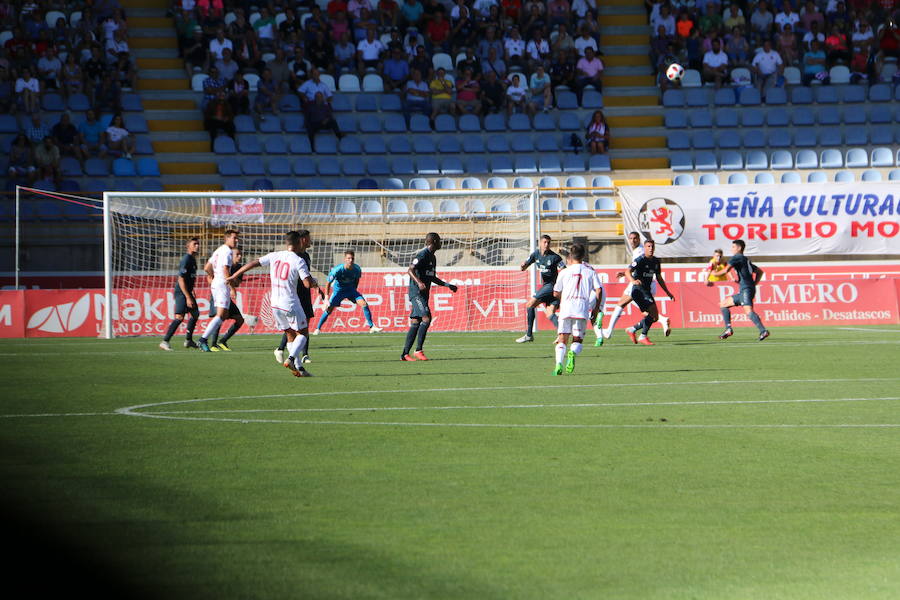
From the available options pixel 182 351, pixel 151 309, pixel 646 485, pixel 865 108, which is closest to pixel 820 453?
pixel 646 485

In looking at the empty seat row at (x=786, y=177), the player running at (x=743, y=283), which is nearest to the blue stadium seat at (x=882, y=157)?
the empty seat row at (x=786, y=177)

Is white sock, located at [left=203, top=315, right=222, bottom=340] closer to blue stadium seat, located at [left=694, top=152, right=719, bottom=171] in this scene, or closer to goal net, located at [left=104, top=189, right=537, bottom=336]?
goal net, located at [left=104, top=189, right=537, bottom=336]

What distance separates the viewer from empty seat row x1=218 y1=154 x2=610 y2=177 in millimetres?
31984

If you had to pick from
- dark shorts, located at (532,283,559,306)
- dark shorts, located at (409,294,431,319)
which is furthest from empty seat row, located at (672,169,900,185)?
dark shorts, located at (409,294,431,319)

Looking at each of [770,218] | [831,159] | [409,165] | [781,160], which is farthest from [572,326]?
[831,159]

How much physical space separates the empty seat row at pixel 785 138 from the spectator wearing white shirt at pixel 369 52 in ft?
29.0

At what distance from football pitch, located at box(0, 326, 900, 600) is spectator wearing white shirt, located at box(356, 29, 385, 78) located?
71.0 ft

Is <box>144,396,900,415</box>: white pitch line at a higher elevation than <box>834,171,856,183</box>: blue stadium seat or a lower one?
lower

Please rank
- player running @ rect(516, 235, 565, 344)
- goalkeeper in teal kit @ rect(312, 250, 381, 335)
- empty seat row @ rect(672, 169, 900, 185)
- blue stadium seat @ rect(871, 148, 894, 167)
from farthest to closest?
1. blue stadium seat @ rect(871, 148, 894, 167)
2. empty seat row @ rect(672, 169, 900, 185)
3. goalkeeper in teal kit @ rect(312, 250, 381, 335)
4. player running @ rect(516, 235, 565, 344)

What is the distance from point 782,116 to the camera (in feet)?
114

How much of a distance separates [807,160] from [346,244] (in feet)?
44.8

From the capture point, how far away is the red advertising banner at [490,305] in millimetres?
26250

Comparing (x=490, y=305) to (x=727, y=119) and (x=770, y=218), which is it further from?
(x=727, y=119)

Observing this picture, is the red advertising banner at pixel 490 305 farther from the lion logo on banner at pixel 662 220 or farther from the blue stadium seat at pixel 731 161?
the blue stadium seat at pixel 731 161
